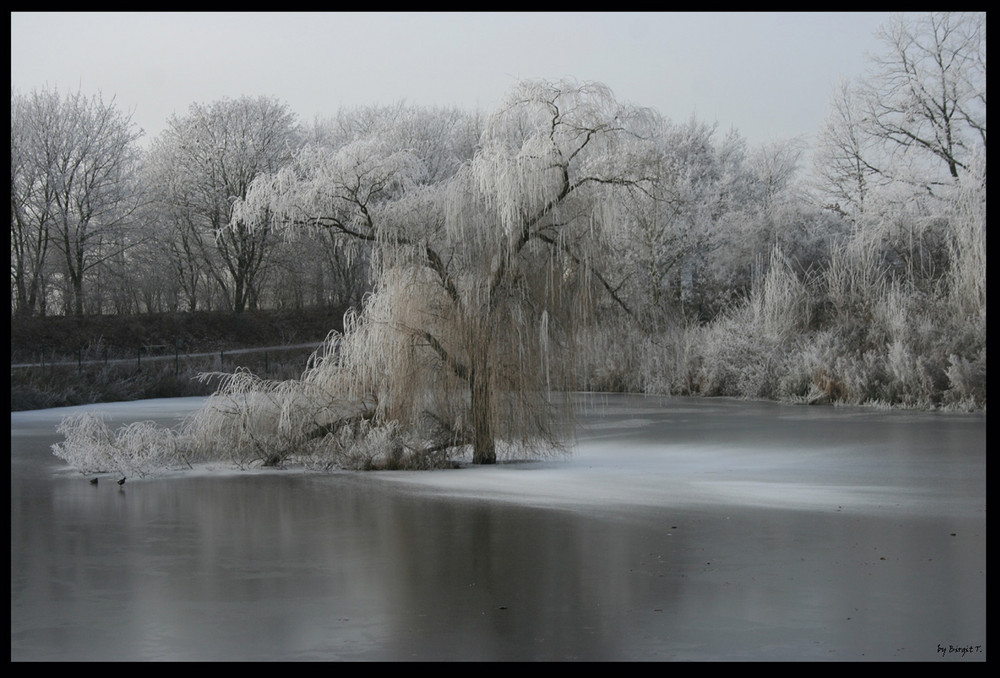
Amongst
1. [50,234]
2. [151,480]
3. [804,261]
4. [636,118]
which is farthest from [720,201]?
[151,480]

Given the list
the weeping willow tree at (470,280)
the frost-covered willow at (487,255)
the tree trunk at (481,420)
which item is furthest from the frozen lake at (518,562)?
the frost-covered willow at (487,255)

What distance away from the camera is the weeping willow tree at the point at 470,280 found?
1047 cm

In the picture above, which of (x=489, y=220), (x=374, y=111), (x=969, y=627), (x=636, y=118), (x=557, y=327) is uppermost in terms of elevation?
(x=374, y=111)

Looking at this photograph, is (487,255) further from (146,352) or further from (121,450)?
(146,352)

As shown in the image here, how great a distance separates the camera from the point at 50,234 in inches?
1272

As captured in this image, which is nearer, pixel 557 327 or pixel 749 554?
pixel 749 554

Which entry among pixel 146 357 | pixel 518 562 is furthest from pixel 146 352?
pixel 518 562

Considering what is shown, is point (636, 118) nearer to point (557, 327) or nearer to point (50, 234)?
point (557, 327)

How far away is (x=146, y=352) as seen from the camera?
3164 cm
